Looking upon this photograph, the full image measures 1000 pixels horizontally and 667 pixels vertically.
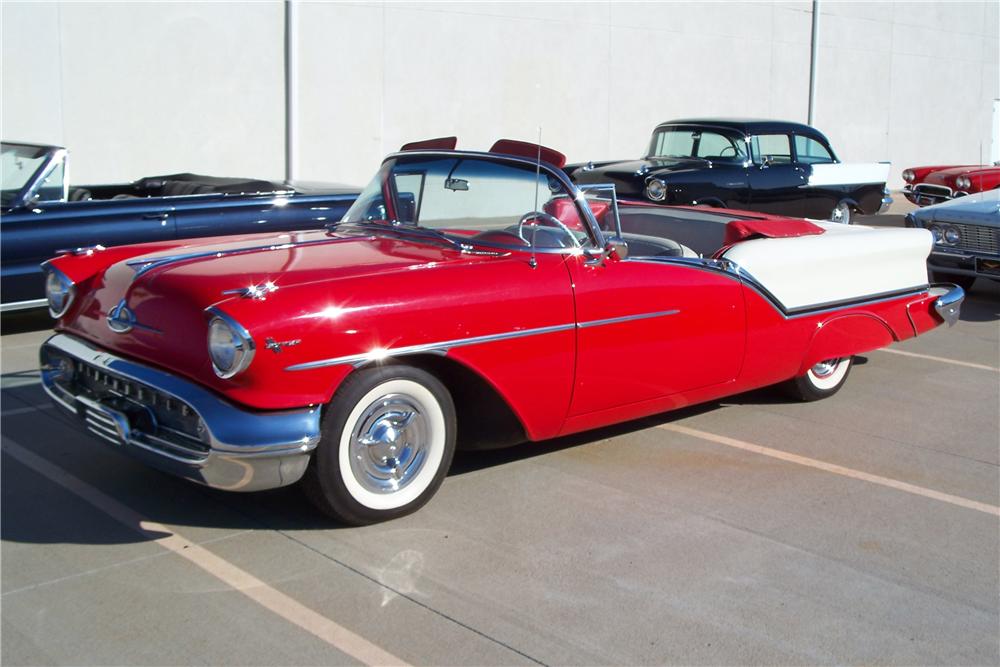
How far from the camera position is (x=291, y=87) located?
13.3m

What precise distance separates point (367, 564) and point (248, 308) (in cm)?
101

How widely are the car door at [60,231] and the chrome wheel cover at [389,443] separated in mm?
4405

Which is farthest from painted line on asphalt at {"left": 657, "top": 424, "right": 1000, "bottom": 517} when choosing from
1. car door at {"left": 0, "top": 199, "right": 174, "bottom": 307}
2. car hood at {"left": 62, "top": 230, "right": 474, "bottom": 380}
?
car door at {"left": 0, "top": 199, "right": 174, "bottom": 307}

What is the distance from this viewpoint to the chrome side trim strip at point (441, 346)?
12.5 ft

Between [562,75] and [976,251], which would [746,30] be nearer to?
[562,75]

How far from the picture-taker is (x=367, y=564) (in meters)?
3.80

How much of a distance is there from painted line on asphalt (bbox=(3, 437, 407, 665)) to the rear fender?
3.35m

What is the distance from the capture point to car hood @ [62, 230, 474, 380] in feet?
12.6

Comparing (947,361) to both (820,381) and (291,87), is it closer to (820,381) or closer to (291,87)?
(820,381)

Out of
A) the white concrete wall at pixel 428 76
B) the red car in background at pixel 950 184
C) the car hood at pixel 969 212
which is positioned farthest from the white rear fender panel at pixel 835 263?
the white concrete wall at pixel 428 76

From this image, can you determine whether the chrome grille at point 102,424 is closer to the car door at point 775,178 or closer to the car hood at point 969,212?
the car hood at point 969,212

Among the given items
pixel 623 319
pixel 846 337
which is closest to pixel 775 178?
pixel 846 337

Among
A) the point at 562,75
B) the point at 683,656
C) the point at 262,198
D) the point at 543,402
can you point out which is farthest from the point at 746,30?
the point at 683,656

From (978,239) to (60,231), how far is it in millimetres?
7565
